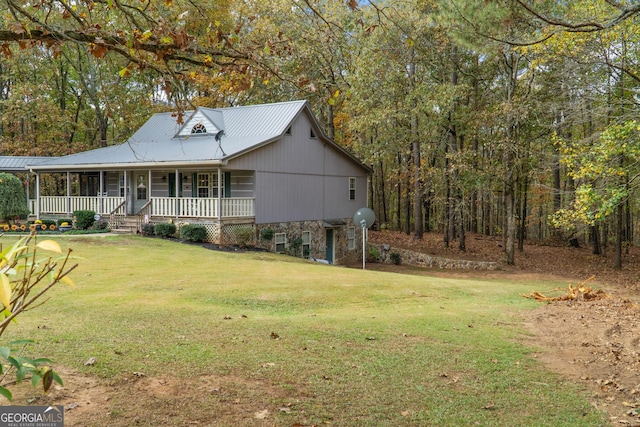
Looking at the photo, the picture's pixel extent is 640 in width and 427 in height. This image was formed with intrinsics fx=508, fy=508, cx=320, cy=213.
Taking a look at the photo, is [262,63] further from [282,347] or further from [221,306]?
[221,306]

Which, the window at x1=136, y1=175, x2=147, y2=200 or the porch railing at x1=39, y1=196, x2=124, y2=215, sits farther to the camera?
the window at x1=136, y1=175, x2=147, y2=200

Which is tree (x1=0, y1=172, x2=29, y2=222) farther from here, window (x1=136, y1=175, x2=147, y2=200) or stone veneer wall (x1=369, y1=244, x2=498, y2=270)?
stone veneer wall (x1=369, y1=244, x2=498, y2=270)

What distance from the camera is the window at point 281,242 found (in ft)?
78.0

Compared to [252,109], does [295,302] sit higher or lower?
lower

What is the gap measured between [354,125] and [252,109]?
5.38 metres

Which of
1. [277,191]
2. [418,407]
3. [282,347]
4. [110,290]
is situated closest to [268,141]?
[277,191]

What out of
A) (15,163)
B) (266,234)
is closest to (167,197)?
(266,234)

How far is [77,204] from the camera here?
2553 cm

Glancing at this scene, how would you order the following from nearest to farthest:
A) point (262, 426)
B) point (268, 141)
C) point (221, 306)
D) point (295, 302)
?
1. point (262, 426)
2. point (221, 306)
3. point (295, 302)
4. point (268, 141)

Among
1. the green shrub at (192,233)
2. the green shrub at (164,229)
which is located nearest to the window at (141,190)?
the green shrub at (164,229)


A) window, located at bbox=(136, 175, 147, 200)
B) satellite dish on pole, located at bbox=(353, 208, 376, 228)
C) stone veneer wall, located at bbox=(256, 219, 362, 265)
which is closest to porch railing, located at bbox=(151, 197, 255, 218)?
stone veneer wall, located at bbox=(256, 219, 362, 265)

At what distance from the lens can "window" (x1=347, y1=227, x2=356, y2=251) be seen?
29.0m

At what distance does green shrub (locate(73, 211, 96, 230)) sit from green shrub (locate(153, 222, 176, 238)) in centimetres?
428

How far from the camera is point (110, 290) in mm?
10430
